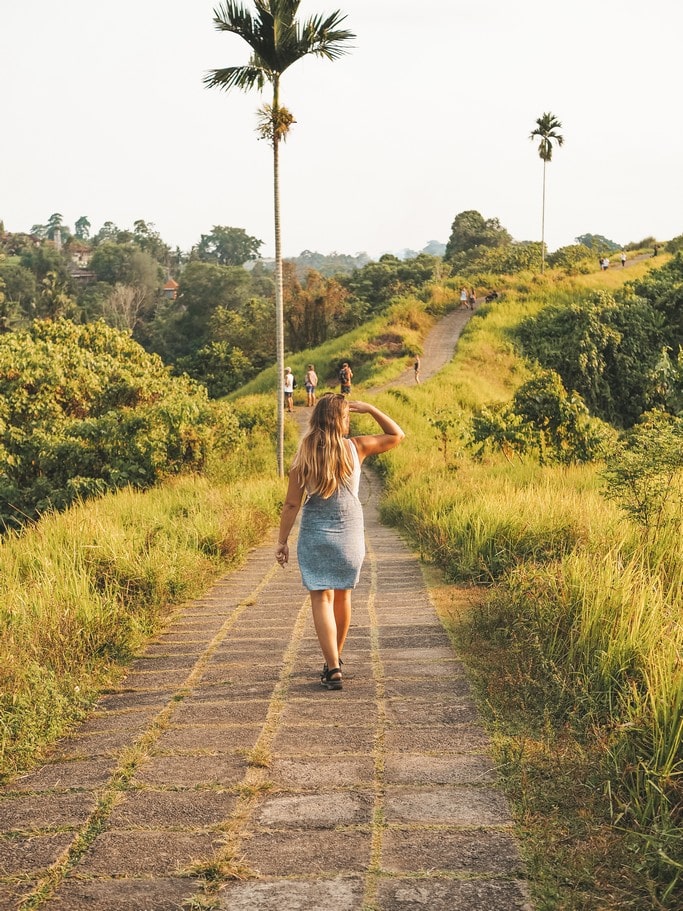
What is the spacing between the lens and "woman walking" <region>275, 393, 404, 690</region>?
4.48 m

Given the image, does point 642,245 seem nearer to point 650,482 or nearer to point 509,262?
point 509,262

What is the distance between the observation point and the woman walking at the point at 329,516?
4480 millimetres

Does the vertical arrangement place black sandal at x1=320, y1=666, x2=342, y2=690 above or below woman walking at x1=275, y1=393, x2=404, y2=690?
below

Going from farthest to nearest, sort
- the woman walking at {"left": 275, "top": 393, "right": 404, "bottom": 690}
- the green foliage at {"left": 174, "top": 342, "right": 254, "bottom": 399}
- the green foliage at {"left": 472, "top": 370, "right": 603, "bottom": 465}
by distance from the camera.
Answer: the green foliage at {"left": 174, "top": 342, "right": 254, "bottom": 399} → the green foliage at {"left": 472, "top": 370, "right": 603, "bottom": 465} → the woman walking at {"left": 275, "top": 393, "right": 404, "bottom": 690}

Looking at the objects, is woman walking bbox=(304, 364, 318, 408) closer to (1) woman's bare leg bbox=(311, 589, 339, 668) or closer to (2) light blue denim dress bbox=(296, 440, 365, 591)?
(2) light blue denim dress bbox=(296, 440, 365, 591)

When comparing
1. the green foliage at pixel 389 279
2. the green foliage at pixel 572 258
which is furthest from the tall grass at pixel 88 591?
the green foliage at pixel 572 258

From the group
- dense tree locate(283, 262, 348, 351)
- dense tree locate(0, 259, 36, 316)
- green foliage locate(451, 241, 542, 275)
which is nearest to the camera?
dense tree locate(283, 262, 348, 351)

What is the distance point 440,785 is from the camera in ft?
10.4

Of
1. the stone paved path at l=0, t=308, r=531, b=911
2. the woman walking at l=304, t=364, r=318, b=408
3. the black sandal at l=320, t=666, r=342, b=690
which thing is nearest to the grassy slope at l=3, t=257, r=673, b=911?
the stone paved path at l=0, t=308, r=531, b=911

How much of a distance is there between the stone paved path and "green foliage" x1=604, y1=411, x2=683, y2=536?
6.66 feet

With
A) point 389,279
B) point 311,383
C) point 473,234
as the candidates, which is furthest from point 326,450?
point 473,234

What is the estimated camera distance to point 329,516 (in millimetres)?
4574

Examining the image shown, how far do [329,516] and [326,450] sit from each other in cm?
36

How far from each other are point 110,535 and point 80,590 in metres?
1.44
